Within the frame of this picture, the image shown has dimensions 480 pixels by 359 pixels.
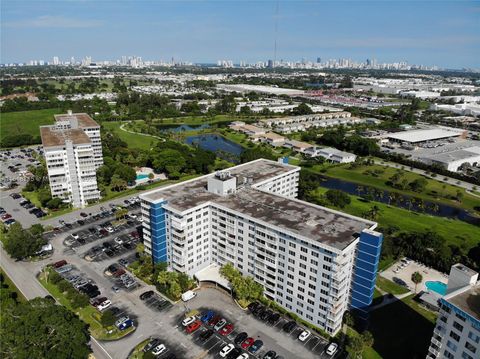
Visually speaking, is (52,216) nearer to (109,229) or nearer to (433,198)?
(109,229)

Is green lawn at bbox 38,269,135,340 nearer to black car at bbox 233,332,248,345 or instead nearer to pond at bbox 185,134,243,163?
black car at bbox 233,332,248,345

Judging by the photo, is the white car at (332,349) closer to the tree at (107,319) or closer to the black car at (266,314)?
the black car at (266,314)

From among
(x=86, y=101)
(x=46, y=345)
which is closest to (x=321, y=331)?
(x=46, y=345)

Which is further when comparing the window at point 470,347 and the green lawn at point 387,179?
the green lawn at point 387,179

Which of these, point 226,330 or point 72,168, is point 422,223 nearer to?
point 226,330

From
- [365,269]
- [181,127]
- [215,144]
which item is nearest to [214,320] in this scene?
[365,269]

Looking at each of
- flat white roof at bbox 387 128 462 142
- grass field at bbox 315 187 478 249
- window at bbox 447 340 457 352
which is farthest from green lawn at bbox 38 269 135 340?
flat white roof at bbox 387 128 462 142

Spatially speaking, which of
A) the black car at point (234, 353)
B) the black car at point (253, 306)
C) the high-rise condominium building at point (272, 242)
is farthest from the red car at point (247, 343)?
the high-rise condominium building at point (272, 242)
